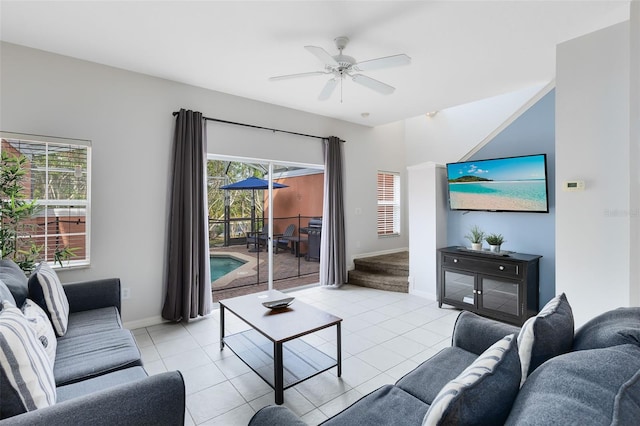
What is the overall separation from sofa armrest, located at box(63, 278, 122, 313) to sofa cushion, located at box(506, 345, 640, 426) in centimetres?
304

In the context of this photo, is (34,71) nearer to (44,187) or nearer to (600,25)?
(44,187)

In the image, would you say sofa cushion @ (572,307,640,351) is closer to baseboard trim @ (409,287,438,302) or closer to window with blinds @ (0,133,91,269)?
baseboard trim @ (409,287,438,302)

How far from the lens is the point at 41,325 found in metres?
1.85

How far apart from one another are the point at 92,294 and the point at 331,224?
130 inches

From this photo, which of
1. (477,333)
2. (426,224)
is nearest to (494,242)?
(426,224)

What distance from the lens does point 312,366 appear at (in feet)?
7.99

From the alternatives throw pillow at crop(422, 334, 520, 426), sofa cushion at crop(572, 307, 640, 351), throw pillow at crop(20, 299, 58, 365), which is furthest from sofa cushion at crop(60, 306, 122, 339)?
sofa cushion at crop(572, 307, 640, 351)

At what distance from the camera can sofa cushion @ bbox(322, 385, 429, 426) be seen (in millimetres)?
1329

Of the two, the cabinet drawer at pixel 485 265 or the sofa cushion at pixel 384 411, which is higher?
the cabinet drawer at pixel 485 265

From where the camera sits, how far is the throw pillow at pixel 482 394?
796mm

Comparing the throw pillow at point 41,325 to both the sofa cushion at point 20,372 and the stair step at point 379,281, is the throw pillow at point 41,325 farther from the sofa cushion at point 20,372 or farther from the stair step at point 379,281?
the stair step at point 379,281

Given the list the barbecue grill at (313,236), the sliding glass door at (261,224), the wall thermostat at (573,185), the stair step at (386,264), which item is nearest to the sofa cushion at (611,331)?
the wall thermostat at (573,185)

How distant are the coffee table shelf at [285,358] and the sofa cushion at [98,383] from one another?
0.87m

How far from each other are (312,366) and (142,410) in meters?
1.43
